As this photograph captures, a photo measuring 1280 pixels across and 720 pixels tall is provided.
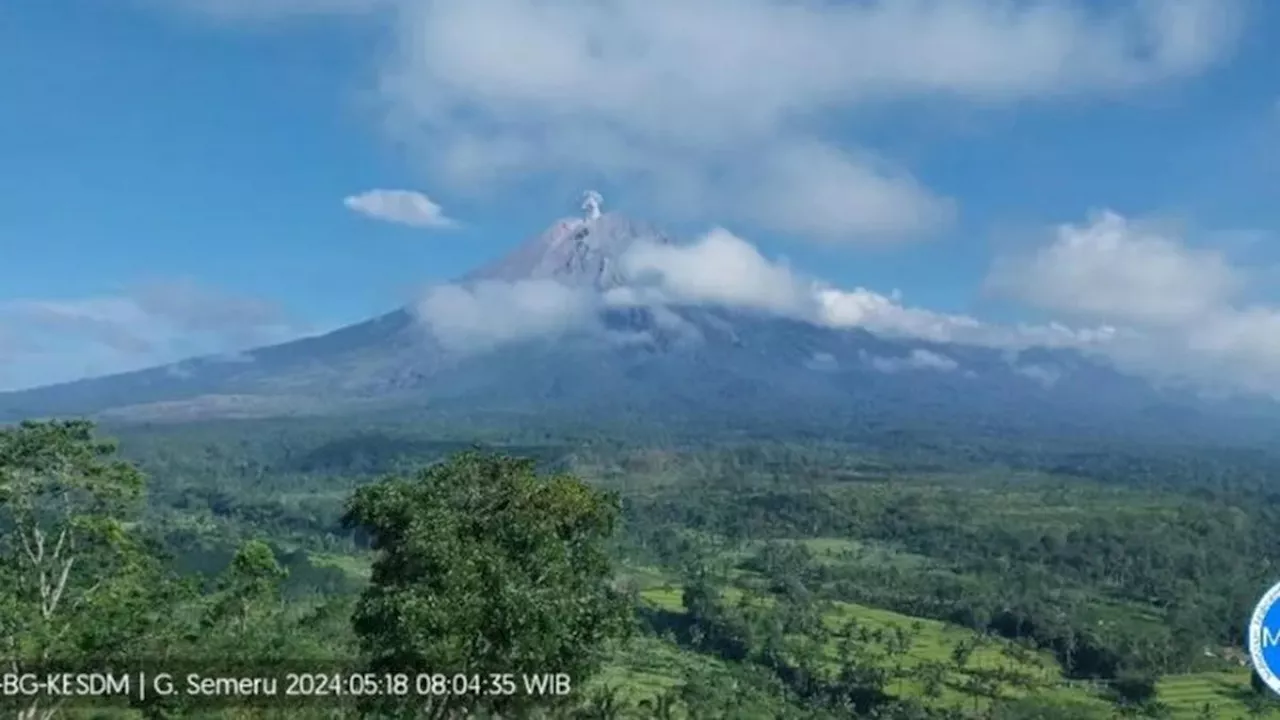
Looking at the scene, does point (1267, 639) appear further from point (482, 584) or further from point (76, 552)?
point (76, 552)

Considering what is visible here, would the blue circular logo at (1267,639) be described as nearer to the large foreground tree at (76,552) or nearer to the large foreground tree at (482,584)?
the large foreground tree at (482,584)

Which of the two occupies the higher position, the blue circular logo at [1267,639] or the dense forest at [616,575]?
the blue circular logo at [1267,639]

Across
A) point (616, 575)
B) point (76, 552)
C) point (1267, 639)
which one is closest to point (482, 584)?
point (76, 552)

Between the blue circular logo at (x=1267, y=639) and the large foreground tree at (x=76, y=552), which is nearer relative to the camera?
the blue circular logo at (x=1267, y=639)

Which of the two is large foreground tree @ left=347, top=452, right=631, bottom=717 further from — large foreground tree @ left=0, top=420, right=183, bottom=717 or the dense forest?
large foreground tree @ left=0, top=420, right=183, bottom=717

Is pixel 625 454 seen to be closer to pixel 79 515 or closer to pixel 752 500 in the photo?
pixel 752 500

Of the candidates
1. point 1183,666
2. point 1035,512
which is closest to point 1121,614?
point 1183,666

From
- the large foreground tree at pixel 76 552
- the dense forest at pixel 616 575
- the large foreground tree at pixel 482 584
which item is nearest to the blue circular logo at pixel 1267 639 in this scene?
the dense forest at pixel 616 575
